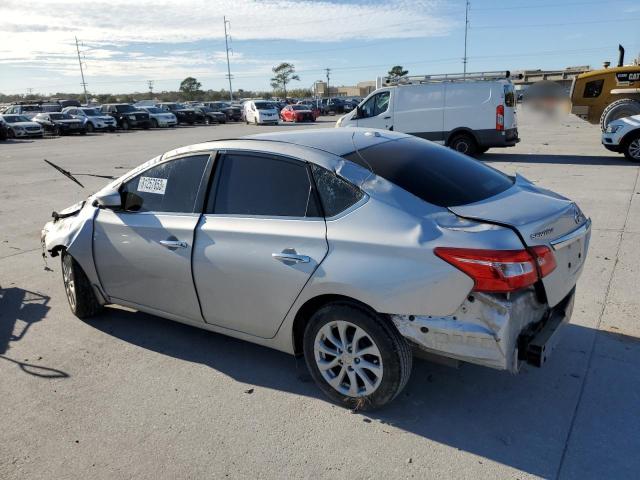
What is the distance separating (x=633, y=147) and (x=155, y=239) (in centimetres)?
1287

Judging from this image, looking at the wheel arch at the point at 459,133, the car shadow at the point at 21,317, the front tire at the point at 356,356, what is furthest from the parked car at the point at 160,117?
the front tire at the point at 356,356

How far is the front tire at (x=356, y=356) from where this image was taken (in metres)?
3.03

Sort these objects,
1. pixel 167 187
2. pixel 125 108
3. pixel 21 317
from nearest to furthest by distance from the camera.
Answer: pixel 167 187 → pixel 21 317 → pixel 125 108

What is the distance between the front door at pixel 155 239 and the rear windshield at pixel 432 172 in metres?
1.26

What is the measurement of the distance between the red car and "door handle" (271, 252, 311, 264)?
38223 millimetres

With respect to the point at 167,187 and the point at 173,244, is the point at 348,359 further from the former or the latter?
the point at 167,187

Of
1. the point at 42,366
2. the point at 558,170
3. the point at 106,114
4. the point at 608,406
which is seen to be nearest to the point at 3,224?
the point at 42,366

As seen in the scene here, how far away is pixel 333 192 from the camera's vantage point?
325 cm

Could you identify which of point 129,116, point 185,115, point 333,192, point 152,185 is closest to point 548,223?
point 333,192

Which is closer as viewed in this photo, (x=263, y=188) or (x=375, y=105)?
(x=263, y=188)

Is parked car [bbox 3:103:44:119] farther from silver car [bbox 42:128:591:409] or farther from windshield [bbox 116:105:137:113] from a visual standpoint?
silver car [bbox 42:128:591:409]

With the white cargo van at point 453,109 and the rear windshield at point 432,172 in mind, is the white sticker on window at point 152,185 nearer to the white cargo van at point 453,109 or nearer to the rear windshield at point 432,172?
the rear windshield at point 432,172

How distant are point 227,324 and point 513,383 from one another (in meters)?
1.94

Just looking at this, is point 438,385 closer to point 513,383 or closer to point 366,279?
point 513,383
